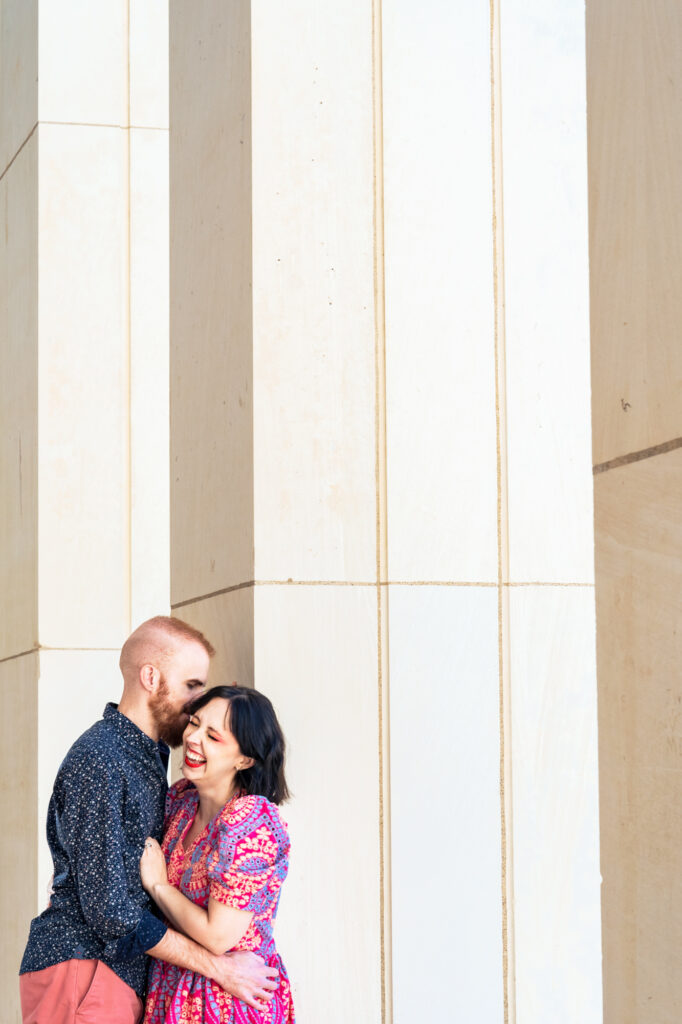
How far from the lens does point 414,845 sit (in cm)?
427

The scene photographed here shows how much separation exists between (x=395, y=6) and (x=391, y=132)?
41 cm

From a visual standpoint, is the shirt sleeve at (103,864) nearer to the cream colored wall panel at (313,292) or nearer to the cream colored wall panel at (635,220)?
the cream colored wall panel at (313,292)

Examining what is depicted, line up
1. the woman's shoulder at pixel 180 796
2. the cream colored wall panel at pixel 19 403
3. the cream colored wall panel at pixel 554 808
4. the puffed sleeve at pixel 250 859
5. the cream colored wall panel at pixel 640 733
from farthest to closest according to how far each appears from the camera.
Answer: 1. the cream colored wall panel at pixel 19 403
2. the cream colored wall panel at pixel 554 808
3. the woman's shoulder at pixel 180 796
4. the puffed sleeve at pixel 250 859
5. the cream colored wall panel at pixel 640 733

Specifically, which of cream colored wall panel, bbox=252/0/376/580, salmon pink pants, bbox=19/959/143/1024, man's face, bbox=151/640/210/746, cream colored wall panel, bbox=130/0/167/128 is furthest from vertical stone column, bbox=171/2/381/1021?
cream colored wall panel, bbox=130/0/167/128

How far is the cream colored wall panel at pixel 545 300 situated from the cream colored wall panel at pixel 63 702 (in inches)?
128

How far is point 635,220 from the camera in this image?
76.9 inches

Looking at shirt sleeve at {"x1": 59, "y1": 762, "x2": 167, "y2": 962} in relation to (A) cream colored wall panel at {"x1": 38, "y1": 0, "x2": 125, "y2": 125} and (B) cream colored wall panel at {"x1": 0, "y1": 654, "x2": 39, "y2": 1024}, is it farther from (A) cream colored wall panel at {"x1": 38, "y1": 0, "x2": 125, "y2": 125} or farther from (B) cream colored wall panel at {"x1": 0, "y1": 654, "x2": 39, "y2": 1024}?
(A) cream colored wall panel at {"x1": 38, "y1": 0, "x2": 125, "y2": 125}

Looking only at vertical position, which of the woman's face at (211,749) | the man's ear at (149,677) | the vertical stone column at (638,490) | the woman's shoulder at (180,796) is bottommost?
the woman's shoulder at (180,796)

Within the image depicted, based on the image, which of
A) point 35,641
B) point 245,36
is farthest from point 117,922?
point 35,641

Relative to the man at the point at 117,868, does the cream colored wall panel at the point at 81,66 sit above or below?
above

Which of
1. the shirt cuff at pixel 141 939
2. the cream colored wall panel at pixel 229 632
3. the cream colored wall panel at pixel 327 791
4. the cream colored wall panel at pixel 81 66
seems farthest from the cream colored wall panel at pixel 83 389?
the shirt cuff at pixel 141 939

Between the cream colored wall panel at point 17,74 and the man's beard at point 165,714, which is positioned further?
the cream colored wall panel at point 17,74

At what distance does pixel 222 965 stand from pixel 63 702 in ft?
12.0

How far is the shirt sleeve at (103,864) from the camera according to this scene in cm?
355
